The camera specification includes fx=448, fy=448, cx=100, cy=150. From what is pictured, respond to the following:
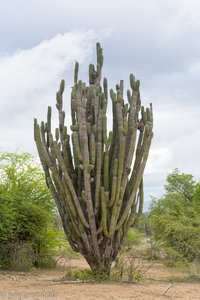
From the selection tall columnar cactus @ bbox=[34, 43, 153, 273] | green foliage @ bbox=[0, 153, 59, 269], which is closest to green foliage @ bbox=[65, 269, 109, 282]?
tall columnar cactus @ bbox=[34, 43, 153, 273]

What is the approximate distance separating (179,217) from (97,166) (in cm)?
1068

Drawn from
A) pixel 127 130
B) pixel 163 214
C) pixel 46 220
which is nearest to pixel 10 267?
pixel 46 220

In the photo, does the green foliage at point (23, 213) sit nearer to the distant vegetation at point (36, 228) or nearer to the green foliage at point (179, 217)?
the distant vegetation at point (36, 228)

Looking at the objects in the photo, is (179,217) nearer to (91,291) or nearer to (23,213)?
(23,213)

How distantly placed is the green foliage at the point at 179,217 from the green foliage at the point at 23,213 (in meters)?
5.33

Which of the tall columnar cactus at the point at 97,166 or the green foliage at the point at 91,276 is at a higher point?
the tall columnar cactus at the point at 97,166

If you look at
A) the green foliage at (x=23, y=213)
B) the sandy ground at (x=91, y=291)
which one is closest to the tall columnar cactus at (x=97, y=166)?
the sandy ground at (x=91, y=291)

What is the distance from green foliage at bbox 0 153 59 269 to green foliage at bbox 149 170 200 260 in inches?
210

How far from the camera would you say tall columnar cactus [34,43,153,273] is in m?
10.8

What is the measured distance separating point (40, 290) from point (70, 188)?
2.47 m

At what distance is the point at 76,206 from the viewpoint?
427 inches

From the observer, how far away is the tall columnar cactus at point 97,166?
10.8m

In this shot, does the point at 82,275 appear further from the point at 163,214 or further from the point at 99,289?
the point at 163,214

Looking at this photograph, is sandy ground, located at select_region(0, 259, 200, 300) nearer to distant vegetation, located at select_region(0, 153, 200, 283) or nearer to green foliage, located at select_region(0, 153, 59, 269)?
distant vegetation, located at select_region(0, 153, 200, 283)
